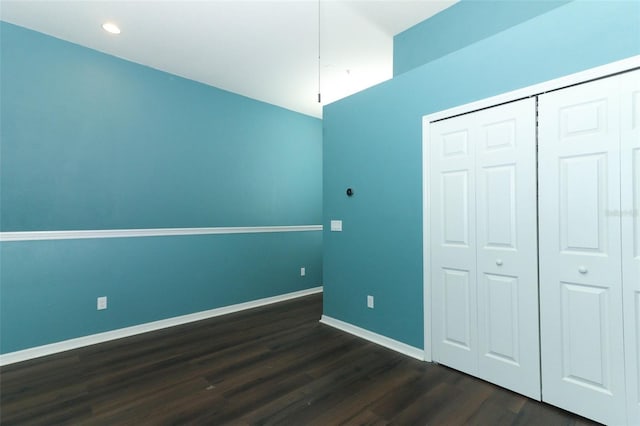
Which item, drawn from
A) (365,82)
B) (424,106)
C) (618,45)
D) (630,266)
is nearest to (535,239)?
(630,266)

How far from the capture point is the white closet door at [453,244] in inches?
93.7

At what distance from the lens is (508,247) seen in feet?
7.15

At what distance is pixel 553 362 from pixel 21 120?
4864 millimetres

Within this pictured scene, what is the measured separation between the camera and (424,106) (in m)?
2.66

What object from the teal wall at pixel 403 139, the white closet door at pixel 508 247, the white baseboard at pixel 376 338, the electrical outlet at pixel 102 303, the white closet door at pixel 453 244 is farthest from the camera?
the electrical outlet at pixel 102 303

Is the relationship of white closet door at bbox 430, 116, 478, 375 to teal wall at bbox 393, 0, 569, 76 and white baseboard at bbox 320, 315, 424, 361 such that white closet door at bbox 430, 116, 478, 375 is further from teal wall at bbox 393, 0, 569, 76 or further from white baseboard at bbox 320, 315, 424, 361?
teal wall at bbox 393, 0, 569, 76

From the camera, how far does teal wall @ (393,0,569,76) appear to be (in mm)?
2549

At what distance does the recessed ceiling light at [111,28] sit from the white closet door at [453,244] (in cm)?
317

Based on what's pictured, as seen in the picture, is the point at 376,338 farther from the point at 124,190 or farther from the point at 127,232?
the point at 124,190

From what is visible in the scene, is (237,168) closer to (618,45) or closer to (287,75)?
(287,75)

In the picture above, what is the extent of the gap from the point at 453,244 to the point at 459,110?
1.11 meters

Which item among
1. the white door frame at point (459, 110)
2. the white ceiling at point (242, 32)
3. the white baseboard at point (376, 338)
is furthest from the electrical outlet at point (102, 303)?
the white door frame at point (459, 110)

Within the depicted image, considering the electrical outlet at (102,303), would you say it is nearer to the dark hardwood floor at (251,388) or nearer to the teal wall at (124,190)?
the teal wall at (124,190)

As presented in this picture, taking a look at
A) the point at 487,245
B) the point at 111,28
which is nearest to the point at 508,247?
the point at 487,245
